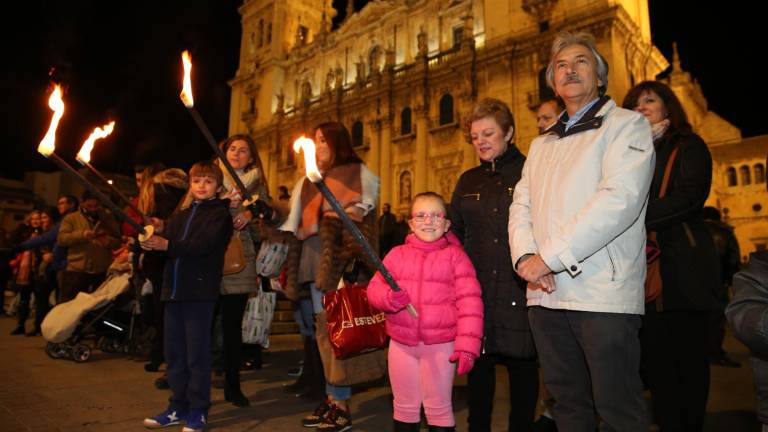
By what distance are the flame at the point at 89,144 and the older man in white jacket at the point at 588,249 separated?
2.80 m

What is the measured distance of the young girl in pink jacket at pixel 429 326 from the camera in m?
2.67

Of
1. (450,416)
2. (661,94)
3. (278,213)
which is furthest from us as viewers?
(278,213)

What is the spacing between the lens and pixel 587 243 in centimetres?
194

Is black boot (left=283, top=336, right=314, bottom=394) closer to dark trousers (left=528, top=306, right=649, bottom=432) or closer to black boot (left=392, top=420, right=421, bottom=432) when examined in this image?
black boot (left=392, top=420, right=421, bottom=432)

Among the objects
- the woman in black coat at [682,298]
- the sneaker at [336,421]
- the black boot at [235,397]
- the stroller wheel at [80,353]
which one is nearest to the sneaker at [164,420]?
the black boot at [235,397]

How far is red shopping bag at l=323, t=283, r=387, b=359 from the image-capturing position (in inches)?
116

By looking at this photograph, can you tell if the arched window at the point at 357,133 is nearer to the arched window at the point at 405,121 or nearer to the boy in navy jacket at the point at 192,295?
the arched window at the point at 405,121

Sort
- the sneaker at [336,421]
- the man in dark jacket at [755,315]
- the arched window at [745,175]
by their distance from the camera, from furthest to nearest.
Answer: the arched window at [745,175] → the sneaker at [336,421] → the man in dark jacket at [755,315]

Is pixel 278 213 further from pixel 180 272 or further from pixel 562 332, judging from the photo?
pixel 562 332

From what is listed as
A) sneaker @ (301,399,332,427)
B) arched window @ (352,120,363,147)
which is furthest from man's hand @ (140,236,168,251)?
arched window @ (352,120,363,147)

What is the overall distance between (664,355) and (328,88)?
105ft

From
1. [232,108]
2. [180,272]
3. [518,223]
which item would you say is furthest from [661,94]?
[232,108]

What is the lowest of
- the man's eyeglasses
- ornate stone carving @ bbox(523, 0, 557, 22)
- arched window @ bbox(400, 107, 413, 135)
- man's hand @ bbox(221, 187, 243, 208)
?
the man's eyeglasses

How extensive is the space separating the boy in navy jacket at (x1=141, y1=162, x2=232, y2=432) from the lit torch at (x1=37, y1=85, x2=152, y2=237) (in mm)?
440
